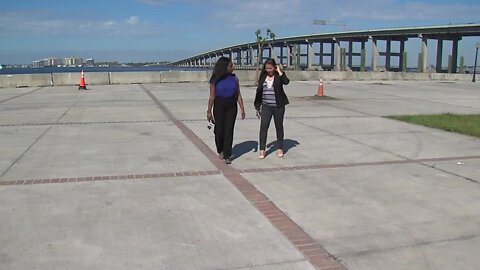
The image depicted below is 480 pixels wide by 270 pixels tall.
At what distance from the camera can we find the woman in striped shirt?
7.90m

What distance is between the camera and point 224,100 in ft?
24.6

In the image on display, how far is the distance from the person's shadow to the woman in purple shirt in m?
0.52

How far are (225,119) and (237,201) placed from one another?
2.26 m

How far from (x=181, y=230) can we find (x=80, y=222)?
3.48 feet

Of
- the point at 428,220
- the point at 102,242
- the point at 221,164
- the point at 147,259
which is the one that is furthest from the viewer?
the point at 221,164

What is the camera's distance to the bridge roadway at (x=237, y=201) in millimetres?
4113

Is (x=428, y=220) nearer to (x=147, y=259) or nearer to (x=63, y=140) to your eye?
(x=147, y=259)

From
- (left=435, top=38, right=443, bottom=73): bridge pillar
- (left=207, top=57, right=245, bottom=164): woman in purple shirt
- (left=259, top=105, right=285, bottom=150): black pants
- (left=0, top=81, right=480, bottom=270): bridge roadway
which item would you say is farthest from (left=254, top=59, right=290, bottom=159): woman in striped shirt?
(left=435, top=38, right=443, bottom=73): bridge pillar

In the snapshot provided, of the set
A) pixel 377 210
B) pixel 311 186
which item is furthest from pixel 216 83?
pixel 377 210

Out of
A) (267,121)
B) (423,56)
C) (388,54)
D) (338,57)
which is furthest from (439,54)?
(267,121)

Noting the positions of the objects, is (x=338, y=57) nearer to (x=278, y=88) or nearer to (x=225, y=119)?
(x=278, y=88)

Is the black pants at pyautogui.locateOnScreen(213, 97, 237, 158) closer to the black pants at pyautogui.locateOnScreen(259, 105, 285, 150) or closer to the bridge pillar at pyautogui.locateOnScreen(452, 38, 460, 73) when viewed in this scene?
the black pants at pyautogui.locateOnScreen(259, 105, 285, 150)

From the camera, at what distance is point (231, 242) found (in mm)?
4375

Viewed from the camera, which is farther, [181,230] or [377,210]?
[377,210]
